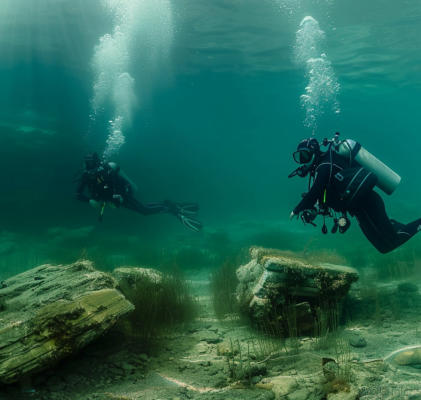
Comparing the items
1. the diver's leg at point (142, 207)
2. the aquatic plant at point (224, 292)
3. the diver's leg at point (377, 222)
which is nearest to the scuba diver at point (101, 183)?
the diver's leg at point (142, 207)

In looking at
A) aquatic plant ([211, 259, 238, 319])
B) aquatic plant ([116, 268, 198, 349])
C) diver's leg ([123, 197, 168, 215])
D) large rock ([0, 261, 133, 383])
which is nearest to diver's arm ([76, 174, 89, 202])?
diver's leg ([123, 197, 168, 215])

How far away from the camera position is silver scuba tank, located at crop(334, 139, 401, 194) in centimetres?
522

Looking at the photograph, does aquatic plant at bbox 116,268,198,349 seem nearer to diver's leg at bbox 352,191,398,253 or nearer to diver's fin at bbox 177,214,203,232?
diver's leg at bbox 352,191,398,253

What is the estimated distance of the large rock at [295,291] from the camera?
4676 millimetres

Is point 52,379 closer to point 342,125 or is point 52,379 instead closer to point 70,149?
point 70,149

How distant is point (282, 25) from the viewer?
2036 centimetres

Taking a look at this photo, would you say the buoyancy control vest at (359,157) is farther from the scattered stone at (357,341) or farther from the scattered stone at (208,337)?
the scattered stone at (208,337)

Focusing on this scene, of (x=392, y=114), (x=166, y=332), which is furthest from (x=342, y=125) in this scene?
(x=166, y=332)

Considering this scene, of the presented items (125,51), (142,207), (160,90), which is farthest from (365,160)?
(160,90)

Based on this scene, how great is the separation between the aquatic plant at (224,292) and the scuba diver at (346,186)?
90.3 inches

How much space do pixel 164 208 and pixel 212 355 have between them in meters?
10.8

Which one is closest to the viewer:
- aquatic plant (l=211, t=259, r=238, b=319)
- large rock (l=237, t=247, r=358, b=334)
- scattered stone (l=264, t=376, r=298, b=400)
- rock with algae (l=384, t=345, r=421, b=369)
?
scattered stone (l=264, t=376, r=298, b=400)

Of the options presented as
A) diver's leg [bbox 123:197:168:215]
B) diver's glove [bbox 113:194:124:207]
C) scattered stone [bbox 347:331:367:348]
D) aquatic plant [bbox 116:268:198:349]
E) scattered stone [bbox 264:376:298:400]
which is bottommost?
scattered stone [bbox 264:376:298:400]

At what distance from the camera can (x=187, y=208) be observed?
49.7 feet
